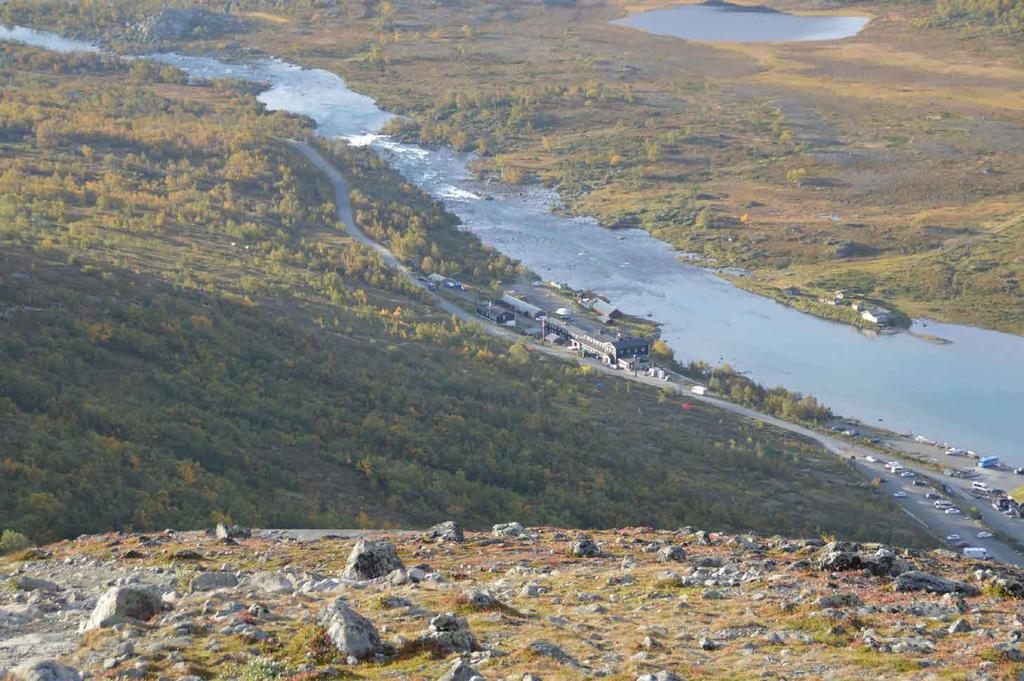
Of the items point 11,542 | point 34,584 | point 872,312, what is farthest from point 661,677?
point 872,312

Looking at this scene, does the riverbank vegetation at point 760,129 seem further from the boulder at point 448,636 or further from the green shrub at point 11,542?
the boulder at point 448,636

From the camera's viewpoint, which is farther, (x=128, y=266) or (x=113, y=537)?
(x=128, y=266)

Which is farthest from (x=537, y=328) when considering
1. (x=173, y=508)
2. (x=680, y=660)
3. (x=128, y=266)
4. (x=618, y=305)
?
(x=680, y=660)

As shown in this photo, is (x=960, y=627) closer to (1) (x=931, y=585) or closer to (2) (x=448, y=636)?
(1) (x=931, y=585)

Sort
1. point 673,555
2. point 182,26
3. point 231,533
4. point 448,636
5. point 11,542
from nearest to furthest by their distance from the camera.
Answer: point 448,636
point 673,555
point 11,542
point 231,533
point 182,26

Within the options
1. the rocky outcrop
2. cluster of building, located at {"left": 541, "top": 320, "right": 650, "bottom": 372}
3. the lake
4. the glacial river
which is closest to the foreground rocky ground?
the glacial river

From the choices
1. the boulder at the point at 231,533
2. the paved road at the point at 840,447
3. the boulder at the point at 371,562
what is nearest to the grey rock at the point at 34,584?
the boulder at the point at 371,562

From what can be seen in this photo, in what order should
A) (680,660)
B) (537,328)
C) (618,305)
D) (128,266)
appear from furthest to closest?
(618,305), (537,328), (128,266), (680,660)

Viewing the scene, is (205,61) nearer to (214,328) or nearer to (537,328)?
(537,328)
